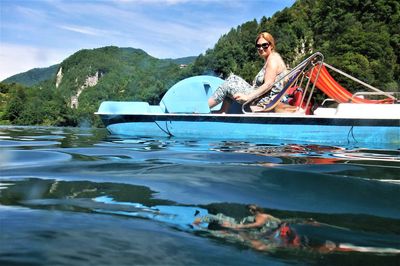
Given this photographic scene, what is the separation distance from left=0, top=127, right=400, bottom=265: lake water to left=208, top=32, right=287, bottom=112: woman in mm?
3908

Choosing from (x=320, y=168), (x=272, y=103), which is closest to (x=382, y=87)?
(x=272, y=103)

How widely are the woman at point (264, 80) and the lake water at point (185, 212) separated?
3.91m

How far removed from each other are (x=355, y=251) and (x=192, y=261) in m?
0.44

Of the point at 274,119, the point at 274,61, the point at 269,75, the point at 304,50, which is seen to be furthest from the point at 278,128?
the point at 304,50

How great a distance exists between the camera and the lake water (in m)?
1.09

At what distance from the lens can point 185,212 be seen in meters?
1.55

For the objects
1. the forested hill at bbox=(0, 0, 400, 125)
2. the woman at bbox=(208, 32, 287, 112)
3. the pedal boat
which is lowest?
the pedal boat

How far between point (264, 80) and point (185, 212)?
5.30 m

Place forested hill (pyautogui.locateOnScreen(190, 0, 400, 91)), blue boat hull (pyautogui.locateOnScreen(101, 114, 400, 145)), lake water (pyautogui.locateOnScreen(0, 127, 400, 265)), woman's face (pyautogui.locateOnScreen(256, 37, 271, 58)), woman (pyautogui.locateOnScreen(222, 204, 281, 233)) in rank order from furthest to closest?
forested hill (pyautogui.locateOnScreen(190, 0, 400, 91))
woman's face (pyautogui.locateOnScreen(256, 37, 271, 58))
blue boat hull (pyautogui.locateOnScreen(101, 114, 400, 145))
woman (pyautogui.locateOnScreen(222, 204, 281, 233))
lake water (pyautogui.locateOnScreen(0, 127, 400, 265))

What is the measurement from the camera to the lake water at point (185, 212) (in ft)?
3.57

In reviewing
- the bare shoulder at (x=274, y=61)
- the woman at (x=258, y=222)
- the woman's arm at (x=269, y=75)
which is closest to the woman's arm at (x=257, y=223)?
the woman at (x=258, y=222)

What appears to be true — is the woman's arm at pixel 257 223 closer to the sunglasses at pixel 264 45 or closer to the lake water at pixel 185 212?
the lake water at pixel 185 212

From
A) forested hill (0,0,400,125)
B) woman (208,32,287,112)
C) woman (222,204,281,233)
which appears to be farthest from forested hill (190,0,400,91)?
woman (222,204,281,233)

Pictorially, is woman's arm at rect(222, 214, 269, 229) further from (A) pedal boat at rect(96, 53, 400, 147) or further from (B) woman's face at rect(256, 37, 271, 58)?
(B) woman's face at rect(256, 37, 271, 58)
